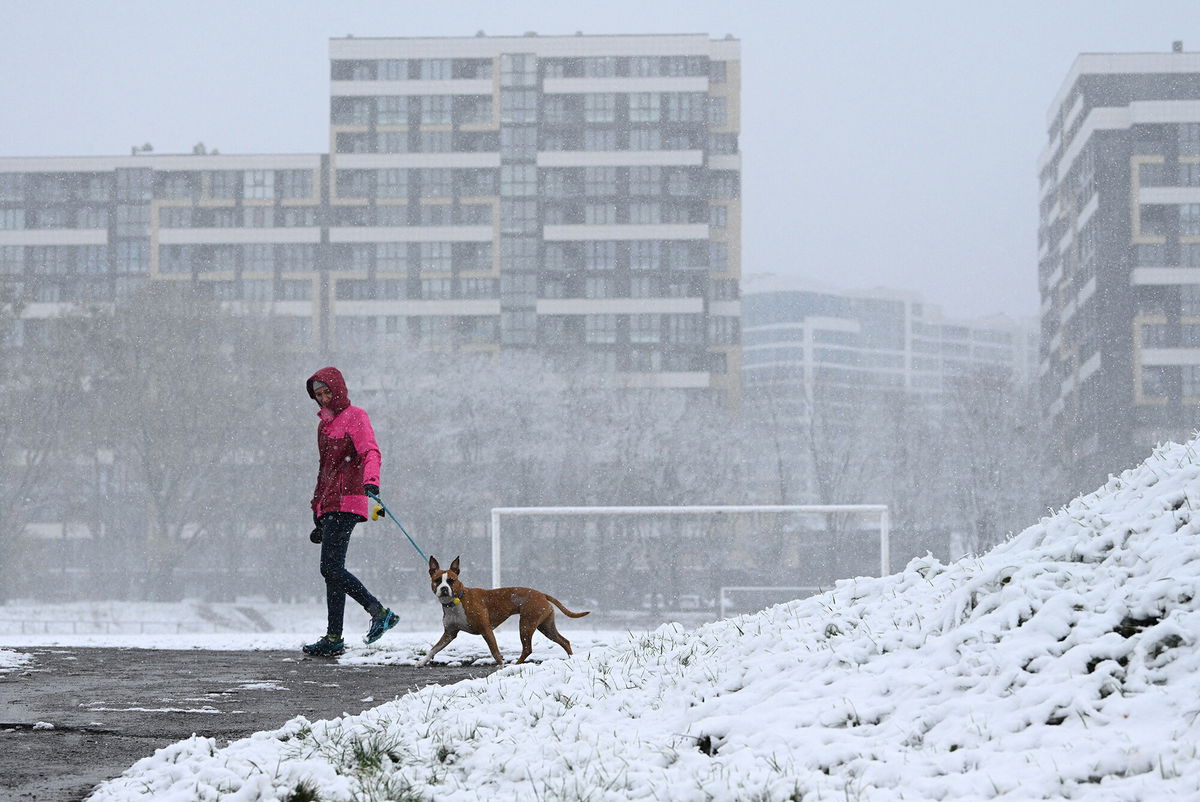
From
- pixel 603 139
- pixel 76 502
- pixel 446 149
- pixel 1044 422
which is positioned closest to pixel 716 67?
pixel 603 139

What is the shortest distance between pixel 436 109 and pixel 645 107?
12448 mm

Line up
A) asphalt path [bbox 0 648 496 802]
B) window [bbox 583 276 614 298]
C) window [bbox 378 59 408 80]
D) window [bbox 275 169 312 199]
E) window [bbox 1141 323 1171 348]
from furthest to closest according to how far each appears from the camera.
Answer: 1. window [bbox 378 59 408 80]
2. window [bbox 275 169 312 199]
3. window [bbox 583 276 614 298]
4. window [bbox 1141 323 1171 348]
5. asphalt path [bbox 0 648 496 802]

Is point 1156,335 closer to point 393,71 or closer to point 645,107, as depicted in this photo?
point 645,107

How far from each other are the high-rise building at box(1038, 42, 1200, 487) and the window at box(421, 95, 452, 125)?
36.1m

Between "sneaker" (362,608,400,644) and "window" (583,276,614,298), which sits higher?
"window" (583,276,614,298)

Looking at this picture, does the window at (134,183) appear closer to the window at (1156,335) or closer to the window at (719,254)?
the window at (719,254)

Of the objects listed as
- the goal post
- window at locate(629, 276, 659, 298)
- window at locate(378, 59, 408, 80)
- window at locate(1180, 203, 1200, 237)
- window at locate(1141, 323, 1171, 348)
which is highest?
window at locate(378, 59, 408, 80)

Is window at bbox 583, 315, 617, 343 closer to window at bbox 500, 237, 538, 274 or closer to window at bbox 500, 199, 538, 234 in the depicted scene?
window at bbox 500, 237, 538, 274

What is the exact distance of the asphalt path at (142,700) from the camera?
15.1 feet

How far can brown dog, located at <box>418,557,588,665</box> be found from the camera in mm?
7500

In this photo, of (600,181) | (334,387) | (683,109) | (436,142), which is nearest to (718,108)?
(683,109)

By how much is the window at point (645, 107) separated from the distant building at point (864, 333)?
5649 cm

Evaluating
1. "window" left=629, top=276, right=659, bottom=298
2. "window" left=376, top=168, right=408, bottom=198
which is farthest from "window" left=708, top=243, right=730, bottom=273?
"window" left=376, top=168, right=408, bottom=198

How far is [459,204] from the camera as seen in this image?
3105 inches
